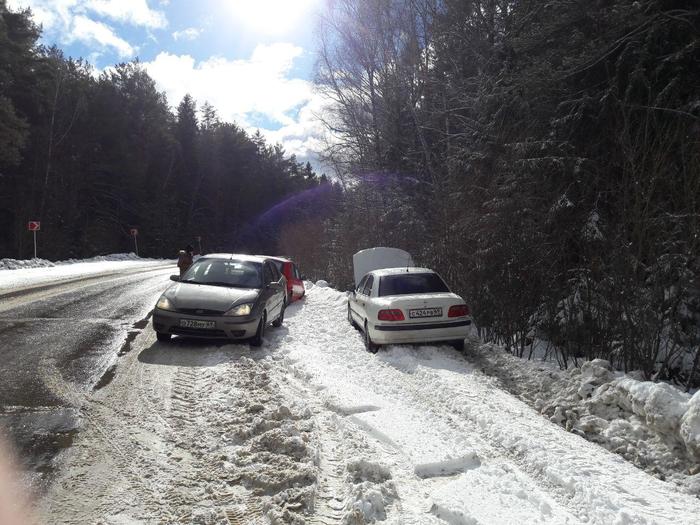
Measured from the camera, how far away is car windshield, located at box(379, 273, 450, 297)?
28.6ft

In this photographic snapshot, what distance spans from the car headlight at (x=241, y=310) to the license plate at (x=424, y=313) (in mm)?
2736

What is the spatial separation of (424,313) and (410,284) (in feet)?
3.42

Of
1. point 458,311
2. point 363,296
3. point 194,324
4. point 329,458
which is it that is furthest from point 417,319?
point 329,458

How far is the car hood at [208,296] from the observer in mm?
7863

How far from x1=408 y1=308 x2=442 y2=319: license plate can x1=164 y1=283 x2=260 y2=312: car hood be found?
278 centimetres

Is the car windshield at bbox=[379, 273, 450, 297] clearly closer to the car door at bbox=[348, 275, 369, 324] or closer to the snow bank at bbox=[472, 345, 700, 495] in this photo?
the car door at bbox=[348, 275, 369, 324]

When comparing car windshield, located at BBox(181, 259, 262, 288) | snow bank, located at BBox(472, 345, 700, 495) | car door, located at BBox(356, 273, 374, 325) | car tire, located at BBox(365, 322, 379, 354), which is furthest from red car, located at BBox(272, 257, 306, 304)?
snow bank, located at BBox(472, 345, 700, 495)

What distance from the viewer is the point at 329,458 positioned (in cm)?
392

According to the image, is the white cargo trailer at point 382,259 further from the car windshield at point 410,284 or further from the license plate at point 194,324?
the license plate at point 194,324

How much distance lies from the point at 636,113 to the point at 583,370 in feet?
15.3

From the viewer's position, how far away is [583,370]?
5797 millimetres

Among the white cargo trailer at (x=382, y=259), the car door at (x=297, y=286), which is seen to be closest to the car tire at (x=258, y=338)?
the white cargo trailer at (x=382, y=259)

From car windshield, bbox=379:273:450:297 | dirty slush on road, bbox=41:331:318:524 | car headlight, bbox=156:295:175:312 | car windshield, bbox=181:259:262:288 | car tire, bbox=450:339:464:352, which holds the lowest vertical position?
car tire, bbox=450:339:464:352

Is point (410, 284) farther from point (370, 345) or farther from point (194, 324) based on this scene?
point (194, 324)
